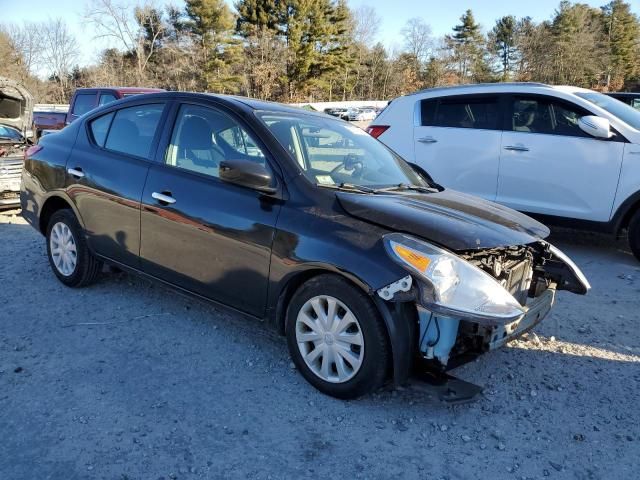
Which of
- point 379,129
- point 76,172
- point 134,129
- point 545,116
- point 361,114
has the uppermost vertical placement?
point 361,114

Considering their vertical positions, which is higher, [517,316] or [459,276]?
[459,276]

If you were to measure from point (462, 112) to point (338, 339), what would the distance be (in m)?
4.71

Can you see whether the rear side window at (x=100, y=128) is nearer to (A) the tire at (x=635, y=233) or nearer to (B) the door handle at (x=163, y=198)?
(B) the door handle at (x=163, y=198)

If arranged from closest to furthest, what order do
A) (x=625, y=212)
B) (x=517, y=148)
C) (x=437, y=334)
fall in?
(x=437, y=334), (x=625, y=212), (x=517, y=148)

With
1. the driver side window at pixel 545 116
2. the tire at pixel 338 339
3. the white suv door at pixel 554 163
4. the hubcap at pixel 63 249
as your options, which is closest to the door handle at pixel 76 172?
the hubcap at pixel 63 249

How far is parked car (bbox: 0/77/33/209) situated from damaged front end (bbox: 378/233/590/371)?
274 inches

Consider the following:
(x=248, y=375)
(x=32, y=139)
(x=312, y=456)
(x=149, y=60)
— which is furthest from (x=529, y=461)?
(x=149, y=60)

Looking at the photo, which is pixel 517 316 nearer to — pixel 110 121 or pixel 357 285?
pixel 357 285

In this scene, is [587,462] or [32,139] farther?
[32,139]

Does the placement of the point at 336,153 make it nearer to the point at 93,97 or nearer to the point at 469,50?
the point at 93,97

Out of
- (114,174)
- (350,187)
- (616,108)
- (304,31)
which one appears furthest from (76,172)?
Result: (304,31)

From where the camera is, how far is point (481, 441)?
9.23 feet

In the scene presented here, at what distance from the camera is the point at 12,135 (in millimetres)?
9305

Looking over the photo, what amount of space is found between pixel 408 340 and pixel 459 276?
0.43 meters
